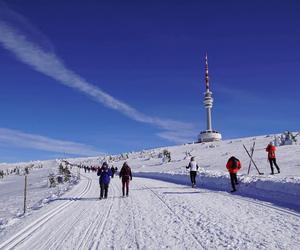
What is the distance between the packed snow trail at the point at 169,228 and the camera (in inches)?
335

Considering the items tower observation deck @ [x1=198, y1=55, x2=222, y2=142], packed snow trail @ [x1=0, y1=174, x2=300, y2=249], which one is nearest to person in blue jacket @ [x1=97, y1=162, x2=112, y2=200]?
packed snow trail @ [x1=0, y1=174, x2=300, y2=249]

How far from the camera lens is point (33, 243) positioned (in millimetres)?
9258

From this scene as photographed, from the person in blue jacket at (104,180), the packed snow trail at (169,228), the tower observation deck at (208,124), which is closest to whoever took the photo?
the packed snow trail at (169,228)

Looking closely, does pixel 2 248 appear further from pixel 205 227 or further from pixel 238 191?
pixel 238 191

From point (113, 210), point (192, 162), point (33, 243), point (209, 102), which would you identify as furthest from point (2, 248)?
point (209, 102)

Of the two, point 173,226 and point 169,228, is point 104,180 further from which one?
point 169,228

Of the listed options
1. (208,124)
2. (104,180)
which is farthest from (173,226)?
(208,124)

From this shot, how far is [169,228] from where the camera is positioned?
10.3m

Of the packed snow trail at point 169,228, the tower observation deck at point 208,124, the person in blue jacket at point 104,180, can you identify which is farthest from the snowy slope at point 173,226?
the tower observation deck at point 208,124

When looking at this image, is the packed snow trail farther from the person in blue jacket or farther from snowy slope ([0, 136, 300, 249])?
the person in blue jacket

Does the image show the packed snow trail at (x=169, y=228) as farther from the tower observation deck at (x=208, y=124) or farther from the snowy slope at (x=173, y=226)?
the tower observation deck at (x=208, y=124)

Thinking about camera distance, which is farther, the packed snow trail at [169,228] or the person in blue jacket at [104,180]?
the person in blue jacket at [104,180]

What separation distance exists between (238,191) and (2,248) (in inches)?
510

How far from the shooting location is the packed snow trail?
850cm
